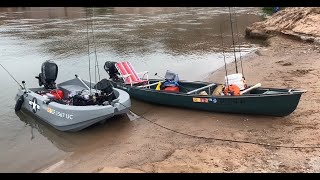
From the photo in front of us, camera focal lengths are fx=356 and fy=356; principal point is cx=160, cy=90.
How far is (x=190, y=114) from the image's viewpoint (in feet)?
33.9

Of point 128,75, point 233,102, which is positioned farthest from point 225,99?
point 128,75

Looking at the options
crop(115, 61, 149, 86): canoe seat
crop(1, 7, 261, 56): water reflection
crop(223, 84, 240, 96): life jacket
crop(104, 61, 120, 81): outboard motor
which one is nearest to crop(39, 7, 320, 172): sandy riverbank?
crop(223, 84, 240, 96): life jacket

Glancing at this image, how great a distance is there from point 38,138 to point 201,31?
71.9 feet

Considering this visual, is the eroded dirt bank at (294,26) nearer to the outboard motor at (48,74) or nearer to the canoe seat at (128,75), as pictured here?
the canoe seat at (128,75)

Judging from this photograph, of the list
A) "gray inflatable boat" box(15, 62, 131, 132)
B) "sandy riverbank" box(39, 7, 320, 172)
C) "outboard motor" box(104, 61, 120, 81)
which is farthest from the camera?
"outboard motor" box(104, 61, 120, 81)

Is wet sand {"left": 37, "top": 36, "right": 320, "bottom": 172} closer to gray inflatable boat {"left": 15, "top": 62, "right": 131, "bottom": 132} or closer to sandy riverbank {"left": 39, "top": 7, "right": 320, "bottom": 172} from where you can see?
sandy riverbank {"left": 39, "top": 7, "right": 320, "bottom": 172}

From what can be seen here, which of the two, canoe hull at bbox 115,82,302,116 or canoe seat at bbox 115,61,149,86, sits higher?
canoe seat at bbox 115,61,149,86

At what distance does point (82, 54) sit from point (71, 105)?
11.7m

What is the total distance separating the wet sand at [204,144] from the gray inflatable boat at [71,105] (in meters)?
0.71

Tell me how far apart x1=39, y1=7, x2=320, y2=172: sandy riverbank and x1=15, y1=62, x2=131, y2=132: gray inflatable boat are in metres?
0.74

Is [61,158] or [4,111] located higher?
[4,111]

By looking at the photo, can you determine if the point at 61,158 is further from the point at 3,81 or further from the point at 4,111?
the point at 3,81

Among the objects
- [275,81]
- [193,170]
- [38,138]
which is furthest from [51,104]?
[275,81]

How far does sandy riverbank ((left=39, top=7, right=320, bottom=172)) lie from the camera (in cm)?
669
